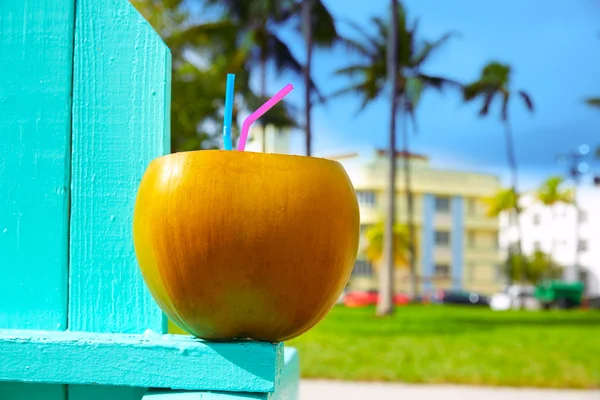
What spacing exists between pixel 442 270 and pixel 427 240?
2.76 metres

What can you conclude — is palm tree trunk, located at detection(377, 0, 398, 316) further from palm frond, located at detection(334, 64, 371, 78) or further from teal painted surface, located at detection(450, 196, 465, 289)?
teal painted surface, located at detection(450, 196, 465, 289)

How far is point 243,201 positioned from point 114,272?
0.32 m

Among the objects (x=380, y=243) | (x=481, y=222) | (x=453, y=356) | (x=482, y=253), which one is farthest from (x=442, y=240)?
(x=453, y=356)

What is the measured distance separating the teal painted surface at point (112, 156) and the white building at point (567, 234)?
57.3 metres

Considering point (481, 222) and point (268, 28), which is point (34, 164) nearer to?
point (268, 28)

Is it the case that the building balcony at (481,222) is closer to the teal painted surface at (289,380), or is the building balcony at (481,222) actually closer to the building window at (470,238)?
the building window at (470,238)

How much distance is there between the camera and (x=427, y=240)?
2191 inches

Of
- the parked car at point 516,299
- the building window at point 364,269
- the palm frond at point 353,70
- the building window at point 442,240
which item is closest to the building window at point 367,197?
the building window at point 364,269

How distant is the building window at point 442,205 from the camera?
55281 mm

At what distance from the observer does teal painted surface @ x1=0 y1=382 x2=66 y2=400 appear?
1.03 meters

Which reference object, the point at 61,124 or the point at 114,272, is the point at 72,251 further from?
the point at 61,124

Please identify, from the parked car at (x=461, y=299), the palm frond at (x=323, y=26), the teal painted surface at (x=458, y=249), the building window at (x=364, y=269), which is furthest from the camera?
the teal painted surface at (x=458, y=249)

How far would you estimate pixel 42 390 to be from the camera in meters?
1.04

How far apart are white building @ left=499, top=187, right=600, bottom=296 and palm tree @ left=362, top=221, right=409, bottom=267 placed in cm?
1227
